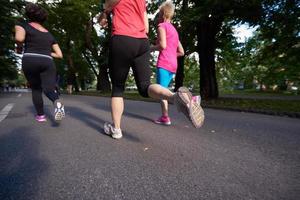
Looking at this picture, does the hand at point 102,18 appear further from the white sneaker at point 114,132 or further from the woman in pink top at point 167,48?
the white sneaker at point 114,132

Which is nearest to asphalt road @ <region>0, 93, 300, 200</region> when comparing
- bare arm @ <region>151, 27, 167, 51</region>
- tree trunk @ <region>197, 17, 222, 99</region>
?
bare arm @ <region>151, 27, 167, 51</region>

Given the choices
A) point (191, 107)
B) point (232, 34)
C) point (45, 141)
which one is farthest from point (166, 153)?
point (232, 34)

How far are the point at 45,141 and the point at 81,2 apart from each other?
1030 inches

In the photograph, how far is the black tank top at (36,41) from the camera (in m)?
4.61

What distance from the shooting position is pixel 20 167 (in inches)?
97.7

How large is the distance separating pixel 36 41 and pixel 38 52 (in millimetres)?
185

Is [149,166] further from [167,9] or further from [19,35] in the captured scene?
[19,35]

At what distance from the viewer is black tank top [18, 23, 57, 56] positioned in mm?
4609

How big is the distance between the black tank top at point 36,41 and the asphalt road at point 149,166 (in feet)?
4.79

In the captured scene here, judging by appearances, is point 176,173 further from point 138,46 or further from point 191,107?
point 138,46

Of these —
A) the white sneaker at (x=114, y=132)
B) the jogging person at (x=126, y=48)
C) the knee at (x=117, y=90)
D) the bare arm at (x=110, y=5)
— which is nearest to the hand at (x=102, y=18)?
the jogging person at (x=126, y=48)

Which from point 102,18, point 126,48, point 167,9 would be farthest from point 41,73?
point 167,9

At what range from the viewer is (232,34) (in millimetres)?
16828

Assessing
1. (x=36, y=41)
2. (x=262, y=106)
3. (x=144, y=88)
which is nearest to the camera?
(x=144, y=88)
